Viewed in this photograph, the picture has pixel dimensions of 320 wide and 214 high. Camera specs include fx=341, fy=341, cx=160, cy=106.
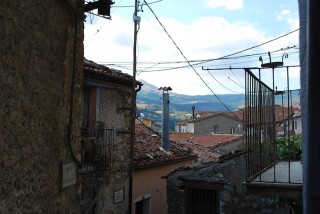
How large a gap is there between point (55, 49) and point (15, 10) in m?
0.88

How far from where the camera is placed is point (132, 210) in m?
12.2

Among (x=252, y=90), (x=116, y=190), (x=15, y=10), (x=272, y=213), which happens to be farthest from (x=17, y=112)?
(x=116, y=190)

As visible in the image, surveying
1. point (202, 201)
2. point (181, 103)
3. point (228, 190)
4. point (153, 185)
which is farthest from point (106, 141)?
point (181, 103)

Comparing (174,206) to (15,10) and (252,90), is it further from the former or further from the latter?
(15,10)

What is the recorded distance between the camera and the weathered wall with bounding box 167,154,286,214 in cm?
872

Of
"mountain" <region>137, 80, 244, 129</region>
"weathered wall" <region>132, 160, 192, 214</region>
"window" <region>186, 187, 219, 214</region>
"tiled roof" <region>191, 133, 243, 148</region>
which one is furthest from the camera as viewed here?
"mountain" <region>137, 80, 244, 129</region>

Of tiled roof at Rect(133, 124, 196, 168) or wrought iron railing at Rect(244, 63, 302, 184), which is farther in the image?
tiled roof at Rect(133, 124, 196, 168)

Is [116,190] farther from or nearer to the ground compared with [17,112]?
nearer to the ground

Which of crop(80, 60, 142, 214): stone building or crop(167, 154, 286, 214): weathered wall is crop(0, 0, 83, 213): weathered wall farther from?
crop(167, 154, 286, 214): weathered wall

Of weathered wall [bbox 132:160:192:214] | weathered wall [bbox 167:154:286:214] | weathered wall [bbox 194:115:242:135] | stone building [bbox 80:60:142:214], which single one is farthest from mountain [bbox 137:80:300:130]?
Answer: weathered wall [bbox 167:154:286:214]

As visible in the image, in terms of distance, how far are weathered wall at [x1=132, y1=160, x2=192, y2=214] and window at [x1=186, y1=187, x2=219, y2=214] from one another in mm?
2387

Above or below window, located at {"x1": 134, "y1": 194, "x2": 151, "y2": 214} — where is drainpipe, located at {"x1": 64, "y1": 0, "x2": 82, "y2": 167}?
above

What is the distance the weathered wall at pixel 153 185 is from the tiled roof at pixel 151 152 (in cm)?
29

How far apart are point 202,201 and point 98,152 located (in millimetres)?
3331
